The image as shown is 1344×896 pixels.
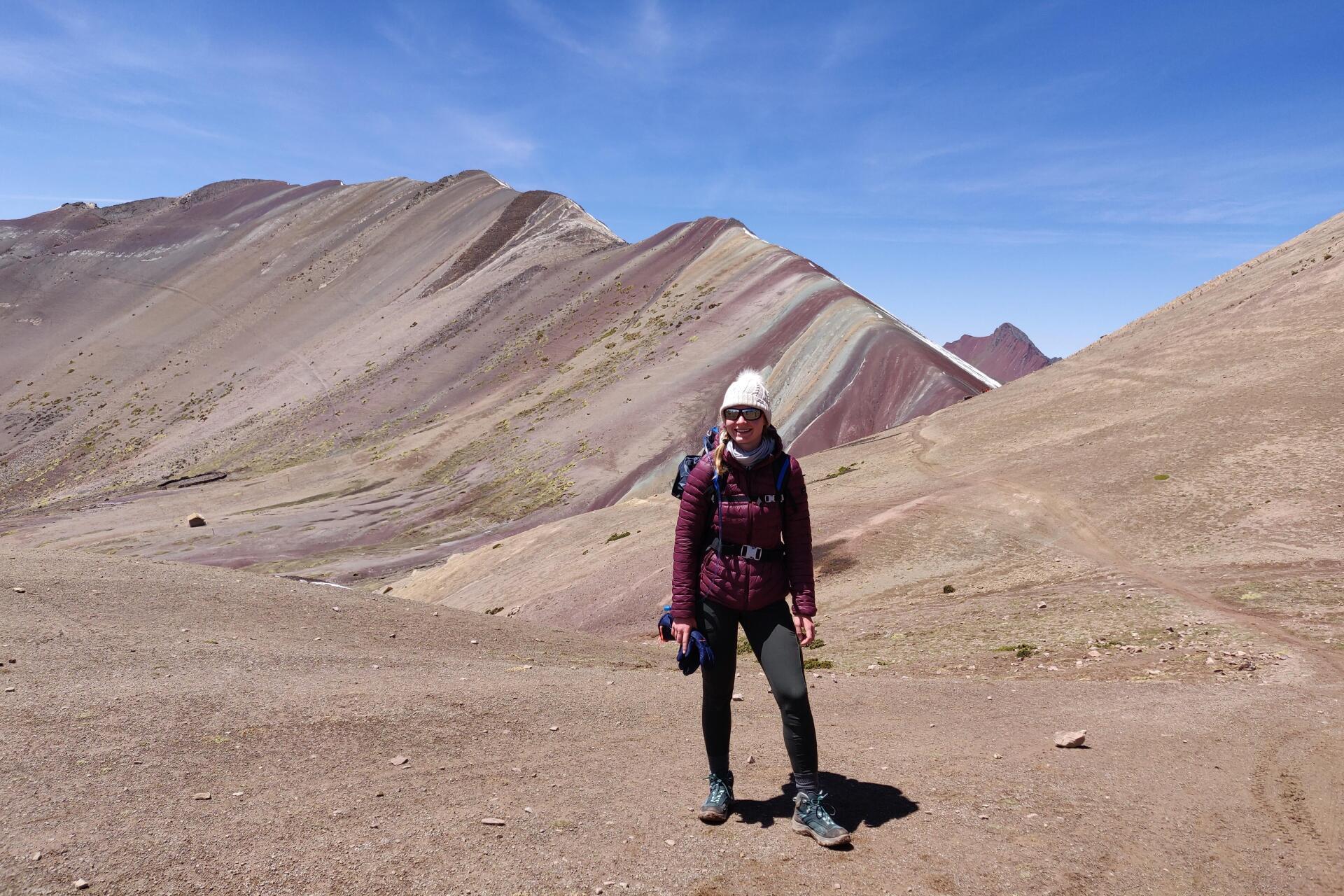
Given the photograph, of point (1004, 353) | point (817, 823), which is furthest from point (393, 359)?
point (1004, 353)

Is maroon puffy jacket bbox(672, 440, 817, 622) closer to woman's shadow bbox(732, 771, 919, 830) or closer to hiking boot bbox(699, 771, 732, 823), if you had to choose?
hiking boot bbox(699, 771, 732, 823)

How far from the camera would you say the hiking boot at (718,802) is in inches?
215

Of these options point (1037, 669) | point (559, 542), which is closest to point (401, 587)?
point (559, 542)

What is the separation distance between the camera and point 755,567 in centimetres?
534

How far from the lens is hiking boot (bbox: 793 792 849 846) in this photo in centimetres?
517

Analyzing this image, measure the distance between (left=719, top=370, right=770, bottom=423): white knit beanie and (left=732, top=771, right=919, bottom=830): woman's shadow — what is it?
243 cm

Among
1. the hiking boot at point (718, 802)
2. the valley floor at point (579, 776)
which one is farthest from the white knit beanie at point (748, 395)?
the valley floor at point (579, 776)

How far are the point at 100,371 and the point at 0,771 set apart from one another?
89618 mm

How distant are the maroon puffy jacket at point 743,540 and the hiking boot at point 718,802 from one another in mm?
1115

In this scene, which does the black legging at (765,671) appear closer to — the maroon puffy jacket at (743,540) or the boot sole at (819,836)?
the maroon puffy jacket at (743,540)

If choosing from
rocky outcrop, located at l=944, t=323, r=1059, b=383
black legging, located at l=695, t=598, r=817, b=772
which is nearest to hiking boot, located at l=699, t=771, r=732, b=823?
black legging, located at l=695, t=598, r=817, b=772

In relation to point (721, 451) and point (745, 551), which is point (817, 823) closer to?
point (745, 551)

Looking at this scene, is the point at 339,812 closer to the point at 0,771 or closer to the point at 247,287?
the point at 0,771

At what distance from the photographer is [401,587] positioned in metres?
31.1
